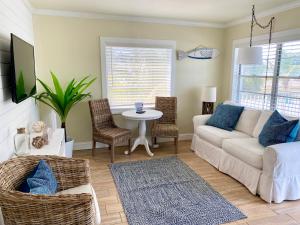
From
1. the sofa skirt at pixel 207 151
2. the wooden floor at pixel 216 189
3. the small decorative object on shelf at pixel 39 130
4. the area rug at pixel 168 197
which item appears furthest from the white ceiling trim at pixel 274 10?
the small decorative object on shelf at pixel 39 130

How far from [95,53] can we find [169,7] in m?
1.51

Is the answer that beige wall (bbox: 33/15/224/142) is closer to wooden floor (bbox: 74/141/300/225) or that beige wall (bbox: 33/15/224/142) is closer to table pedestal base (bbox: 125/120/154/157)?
table pedestal base (bbox: 125/120/154/157)

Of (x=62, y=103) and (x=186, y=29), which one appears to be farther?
(x=186, y=29)

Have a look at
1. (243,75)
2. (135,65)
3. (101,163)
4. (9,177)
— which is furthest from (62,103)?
(243,75)

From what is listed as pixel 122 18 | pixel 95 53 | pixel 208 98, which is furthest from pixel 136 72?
pixel 208 98

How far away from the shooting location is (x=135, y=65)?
4.23 meters

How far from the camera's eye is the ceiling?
123 inches

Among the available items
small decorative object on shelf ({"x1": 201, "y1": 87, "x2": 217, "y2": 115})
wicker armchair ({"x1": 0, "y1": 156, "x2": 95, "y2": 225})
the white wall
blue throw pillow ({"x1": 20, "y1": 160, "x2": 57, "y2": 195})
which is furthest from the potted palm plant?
small decorative object on shelf ({"x1": 201, "y1": 87, "x2": 217, "y2": 115})

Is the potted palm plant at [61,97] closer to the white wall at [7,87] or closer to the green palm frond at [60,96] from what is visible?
the green palm frond at [60,96]

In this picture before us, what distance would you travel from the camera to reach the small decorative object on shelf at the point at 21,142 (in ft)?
6.75

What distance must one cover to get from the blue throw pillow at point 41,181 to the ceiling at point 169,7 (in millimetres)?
2458

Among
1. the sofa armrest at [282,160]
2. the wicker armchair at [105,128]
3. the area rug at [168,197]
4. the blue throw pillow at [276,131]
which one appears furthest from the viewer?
the wicker armchair at [105,128]

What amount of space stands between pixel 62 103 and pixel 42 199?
2322 mm

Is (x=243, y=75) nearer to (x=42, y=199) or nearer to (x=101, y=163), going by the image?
(x=101, y=163)
